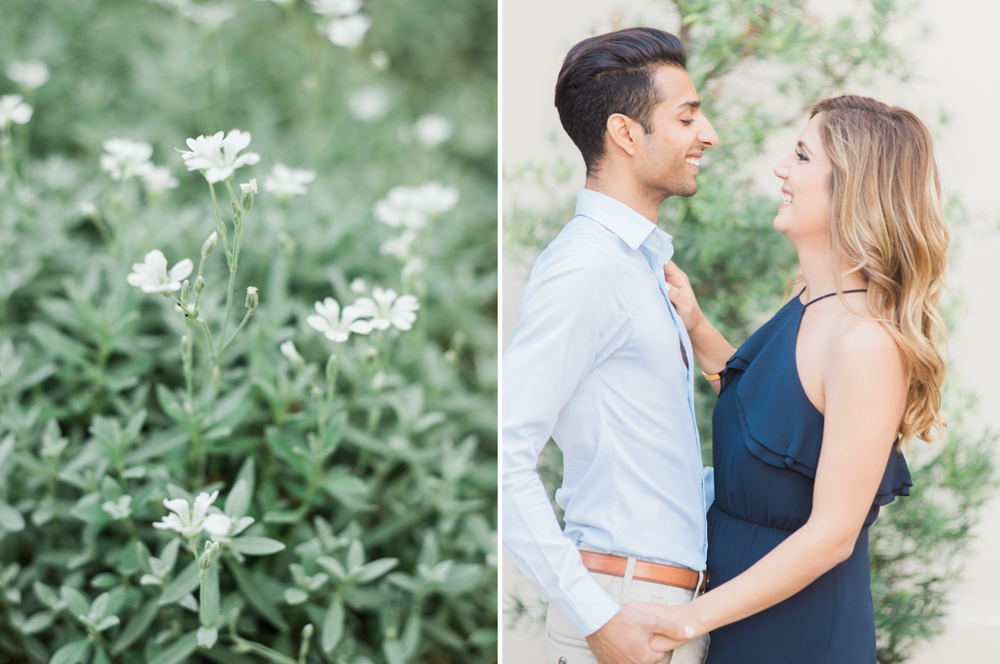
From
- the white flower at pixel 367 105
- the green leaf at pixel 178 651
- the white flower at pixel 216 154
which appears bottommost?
the green leaf at pixel 178 651

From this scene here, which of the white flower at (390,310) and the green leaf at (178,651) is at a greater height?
the white flower at (390,310)

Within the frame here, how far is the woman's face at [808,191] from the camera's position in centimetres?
115

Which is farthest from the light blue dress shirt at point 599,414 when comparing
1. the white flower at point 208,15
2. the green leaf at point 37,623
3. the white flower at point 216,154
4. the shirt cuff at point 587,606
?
the white flower at point 208,15

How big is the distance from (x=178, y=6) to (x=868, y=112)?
5.71 ft

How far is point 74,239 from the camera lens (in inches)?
70.8

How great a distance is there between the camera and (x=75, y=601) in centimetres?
117

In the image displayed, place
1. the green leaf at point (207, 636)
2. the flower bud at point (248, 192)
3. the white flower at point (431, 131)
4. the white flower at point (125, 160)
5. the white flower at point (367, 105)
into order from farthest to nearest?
the white flower at point (367, 105) → the white flower at point (431, 131) → the white flower at point (125, 160) → the green leaf at point (207, 636) → the flower bud at point (248, 192)

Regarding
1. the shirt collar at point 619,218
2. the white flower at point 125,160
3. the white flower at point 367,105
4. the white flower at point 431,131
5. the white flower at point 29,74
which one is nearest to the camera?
the shirt collar at point 619,218

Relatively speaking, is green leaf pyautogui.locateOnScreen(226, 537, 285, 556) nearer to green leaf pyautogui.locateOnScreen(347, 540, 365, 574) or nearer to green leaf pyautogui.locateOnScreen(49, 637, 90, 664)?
green leaf pyautogui.locateOnScreen(347, 540, 365, 574)

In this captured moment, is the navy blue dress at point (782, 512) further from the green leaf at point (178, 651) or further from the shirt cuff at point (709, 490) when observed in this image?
the green leaf at point (178, 651)

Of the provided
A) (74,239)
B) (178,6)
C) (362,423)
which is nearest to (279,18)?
(178,6)

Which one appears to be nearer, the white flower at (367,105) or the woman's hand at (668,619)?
the woman's hand at (668,619)

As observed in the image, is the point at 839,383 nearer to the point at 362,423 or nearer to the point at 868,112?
the point at 868,112

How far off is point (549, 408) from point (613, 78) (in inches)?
20.6
